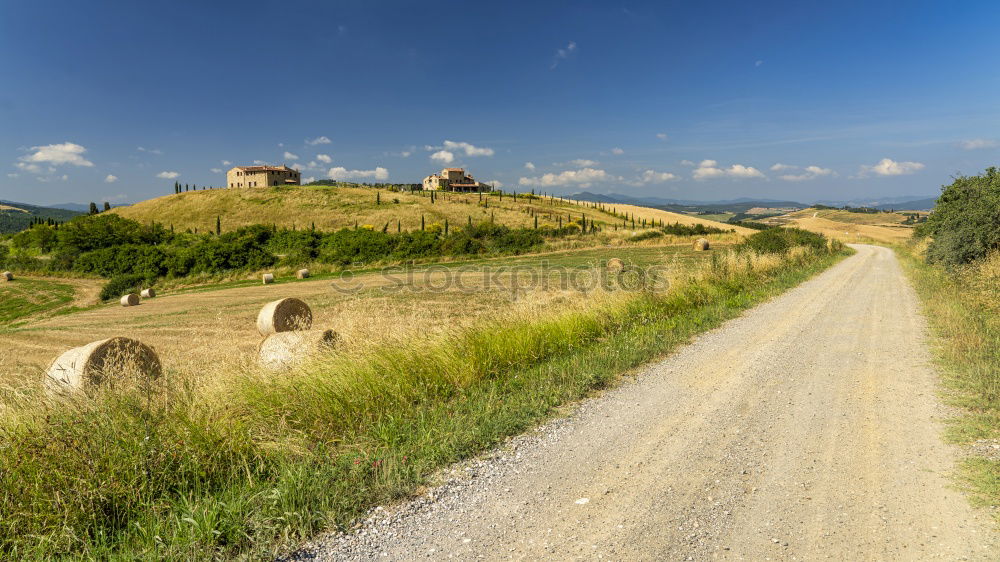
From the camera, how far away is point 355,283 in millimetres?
32312

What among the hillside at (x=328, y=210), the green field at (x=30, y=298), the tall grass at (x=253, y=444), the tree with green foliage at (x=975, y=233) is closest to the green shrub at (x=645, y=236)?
the hillside at (x=328, y=210)

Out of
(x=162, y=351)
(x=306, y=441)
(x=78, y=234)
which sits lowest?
(x=162, y=351)

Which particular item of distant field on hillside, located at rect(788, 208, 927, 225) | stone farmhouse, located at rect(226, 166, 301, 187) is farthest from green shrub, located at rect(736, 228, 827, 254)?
stone farmhouse, located at rect(226, 166, 301, 187)

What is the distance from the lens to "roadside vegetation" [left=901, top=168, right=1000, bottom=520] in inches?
200

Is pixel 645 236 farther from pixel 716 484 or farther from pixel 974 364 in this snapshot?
pixel 716 484

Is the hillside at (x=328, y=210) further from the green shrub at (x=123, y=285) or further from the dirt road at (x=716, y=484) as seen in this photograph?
the dirt road at (x=716, y=484)

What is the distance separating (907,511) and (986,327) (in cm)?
905

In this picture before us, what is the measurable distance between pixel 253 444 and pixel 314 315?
53.6ft

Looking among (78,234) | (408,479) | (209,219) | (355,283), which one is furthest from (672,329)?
(209,219)

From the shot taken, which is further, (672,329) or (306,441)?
(672,329)

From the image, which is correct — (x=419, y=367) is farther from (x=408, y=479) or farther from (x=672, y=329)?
(x=672, y=329)

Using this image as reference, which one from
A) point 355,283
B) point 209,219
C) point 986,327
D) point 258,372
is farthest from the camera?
point 209,219

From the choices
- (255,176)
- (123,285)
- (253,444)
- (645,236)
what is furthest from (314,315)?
(255,176)

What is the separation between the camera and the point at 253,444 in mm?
4941
